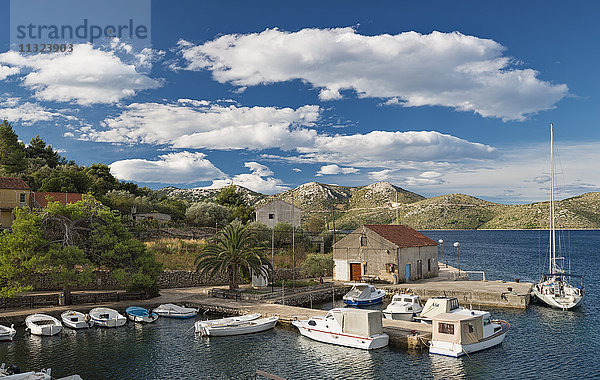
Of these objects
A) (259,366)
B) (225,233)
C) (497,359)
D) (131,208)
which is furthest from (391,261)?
(131,208)

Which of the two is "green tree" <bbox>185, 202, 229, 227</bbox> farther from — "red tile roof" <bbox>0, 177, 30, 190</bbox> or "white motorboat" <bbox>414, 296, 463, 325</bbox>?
"white motorboat" <bbox>414, 296, 463, 325</bbox>

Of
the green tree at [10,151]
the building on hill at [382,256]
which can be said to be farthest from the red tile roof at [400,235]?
the green tree at [10,151]

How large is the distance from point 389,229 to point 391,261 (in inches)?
211

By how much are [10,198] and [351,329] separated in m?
42.1

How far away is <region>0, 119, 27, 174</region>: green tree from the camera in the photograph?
265ft

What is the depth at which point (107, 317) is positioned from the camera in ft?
102

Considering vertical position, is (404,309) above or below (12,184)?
below

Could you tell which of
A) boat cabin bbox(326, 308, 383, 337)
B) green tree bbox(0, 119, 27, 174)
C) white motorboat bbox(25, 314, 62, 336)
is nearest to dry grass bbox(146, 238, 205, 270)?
white motorboat bbox(25, 314, 62, 336)

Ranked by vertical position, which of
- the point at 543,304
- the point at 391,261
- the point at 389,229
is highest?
the point at 389,229

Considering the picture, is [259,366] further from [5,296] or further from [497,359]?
[5,296]

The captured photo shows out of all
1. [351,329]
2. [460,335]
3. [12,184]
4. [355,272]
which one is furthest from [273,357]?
[12,184]

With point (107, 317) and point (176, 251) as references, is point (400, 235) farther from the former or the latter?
point (107, 317)

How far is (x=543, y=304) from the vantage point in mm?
39062

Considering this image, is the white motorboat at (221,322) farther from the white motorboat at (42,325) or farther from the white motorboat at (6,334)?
the white motorboat at (6,334)
